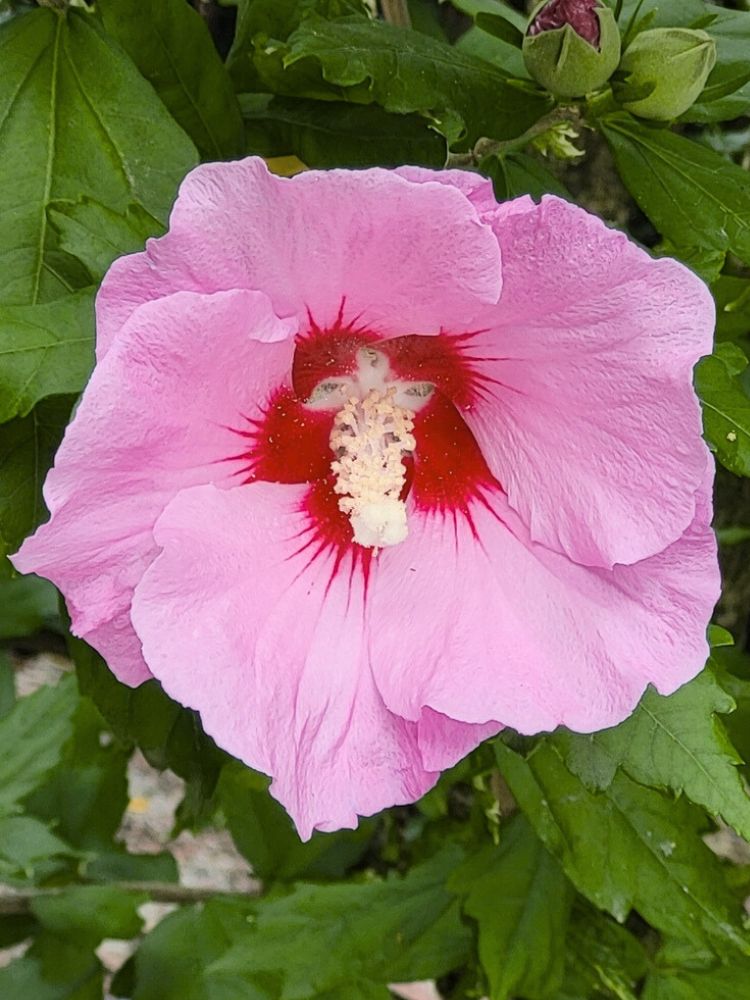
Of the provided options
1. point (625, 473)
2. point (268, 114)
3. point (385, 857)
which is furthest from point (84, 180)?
point (385, 857)

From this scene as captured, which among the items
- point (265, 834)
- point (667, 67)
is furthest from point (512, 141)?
point (265, 834)

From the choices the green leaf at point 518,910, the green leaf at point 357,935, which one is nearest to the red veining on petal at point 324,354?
the green leaf at point 518,910

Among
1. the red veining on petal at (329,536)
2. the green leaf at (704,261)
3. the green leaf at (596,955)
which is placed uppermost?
the green leaf at (704,261)

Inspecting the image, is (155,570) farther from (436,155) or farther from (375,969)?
(375,969)

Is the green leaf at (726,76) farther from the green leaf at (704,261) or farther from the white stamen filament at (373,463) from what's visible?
the white stamen filament at (373,463)

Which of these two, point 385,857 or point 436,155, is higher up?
point 436,155

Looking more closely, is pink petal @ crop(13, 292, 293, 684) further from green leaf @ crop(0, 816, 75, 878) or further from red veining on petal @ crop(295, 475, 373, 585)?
green leaf @ crop(0, 816, 75, 878)

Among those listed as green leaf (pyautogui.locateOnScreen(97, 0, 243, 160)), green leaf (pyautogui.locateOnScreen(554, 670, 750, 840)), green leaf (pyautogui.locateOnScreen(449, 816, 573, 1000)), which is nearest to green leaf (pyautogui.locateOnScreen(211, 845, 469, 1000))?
green leaf (pyautogui.locateOnScreen(449, 816, 573, 1000))
